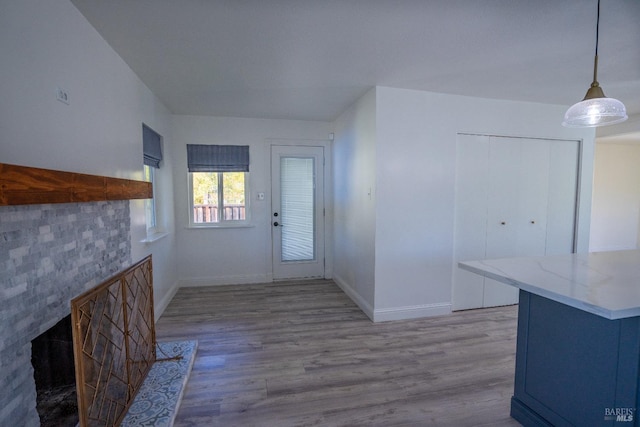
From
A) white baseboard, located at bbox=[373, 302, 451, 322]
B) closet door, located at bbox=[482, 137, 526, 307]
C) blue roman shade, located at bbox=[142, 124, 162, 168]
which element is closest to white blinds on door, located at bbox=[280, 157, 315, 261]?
blue roman shade, located at bbox=[142, 124, 162, 168]

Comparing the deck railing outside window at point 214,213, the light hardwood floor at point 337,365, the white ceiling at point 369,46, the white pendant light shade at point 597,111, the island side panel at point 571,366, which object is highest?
the white ceiling at point 369,46

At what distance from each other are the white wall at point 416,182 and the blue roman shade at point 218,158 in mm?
1809

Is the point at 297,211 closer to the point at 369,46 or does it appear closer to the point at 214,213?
the point at 214,213

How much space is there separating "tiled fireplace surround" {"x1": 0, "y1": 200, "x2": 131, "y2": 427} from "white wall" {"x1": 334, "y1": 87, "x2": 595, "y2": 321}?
2.41m

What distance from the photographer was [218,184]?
4.27 metres

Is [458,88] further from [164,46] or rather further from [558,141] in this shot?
[164,46]

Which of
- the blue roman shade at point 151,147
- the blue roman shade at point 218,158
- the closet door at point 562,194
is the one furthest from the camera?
the blue roman shade at point 218,158

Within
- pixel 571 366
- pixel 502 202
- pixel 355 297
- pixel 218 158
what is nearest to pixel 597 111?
pixel 571 366

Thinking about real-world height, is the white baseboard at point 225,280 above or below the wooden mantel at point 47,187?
below

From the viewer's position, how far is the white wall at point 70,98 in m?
1.22

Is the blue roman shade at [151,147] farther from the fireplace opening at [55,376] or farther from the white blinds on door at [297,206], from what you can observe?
the fireplace opening at [55,376]

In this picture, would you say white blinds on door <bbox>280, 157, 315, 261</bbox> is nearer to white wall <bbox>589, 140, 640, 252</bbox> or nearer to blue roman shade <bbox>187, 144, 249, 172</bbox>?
blue roman shade <bbox>187, 144, 249, 172</bbox>

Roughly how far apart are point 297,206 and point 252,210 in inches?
27.4

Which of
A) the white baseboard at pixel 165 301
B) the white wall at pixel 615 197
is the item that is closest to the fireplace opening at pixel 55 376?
the white baseboard at pixel 165 301
